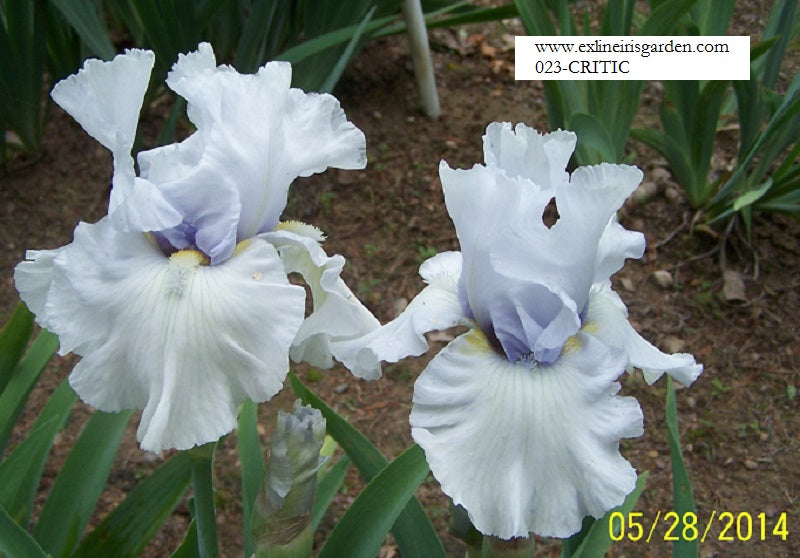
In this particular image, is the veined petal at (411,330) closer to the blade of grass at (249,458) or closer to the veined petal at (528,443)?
the veined petal at (528,443)

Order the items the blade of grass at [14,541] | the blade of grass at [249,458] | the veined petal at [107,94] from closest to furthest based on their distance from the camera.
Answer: the veined petal at [107,94], the blade of grass at [14,541], the blade of grass at [249,458]

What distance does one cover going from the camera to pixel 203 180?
0.88m

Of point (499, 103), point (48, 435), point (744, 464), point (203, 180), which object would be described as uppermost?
point (203, 180)

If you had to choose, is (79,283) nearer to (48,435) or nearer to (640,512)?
(48,435)

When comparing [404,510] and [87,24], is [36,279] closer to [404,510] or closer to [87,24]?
[404,510]

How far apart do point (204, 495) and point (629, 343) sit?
0.49m

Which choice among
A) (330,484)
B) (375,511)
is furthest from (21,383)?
(375,511)

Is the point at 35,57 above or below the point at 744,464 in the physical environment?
above

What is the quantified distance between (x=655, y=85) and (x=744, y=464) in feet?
4.65

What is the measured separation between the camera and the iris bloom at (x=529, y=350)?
0.79m

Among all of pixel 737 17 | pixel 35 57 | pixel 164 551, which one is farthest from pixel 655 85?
pixel 164 551

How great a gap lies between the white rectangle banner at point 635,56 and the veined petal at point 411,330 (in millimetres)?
1364

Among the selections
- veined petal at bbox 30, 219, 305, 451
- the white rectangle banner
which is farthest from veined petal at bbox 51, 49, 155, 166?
the white rectangle banner
